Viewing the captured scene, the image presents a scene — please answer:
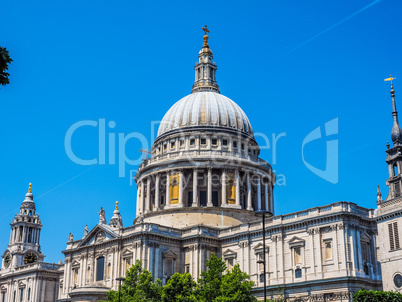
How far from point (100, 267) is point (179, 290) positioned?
22288 mm

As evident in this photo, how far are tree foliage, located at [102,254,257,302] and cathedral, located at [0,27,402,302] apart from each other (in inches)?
269

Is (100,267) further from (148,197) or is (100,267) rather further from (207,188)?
(207,188)

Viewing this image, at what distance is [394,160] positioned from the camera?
6106 cm

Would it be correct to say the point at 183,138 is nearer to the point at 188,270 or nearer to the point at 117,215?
the point at 188,270

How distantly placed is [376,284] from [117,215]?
6816 cm

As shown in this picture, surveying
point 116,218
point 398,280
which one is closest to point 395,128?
point 398,280

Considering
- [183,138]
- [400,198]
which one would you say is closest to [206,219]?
[183,138]

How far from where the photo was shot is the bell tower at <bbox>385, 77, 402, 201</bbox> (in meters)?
60.0

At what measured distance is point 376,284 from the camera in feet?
214

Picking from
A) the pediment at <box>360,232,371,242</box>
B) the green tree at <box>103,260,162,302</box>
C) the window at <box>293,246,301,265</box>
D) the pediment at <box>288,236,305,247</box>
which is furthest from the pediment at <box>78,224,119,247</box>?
the pediment at <box>360,232,371,242</box>

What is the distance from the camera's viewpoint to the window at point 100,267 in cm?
8064

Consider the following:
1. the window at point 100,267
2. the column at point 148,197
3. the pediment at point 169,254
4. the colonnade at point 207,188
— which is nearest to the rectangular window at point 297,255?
the pediment at point 169,254

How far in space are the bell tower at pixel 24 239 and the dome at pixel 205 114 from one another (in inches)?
1567

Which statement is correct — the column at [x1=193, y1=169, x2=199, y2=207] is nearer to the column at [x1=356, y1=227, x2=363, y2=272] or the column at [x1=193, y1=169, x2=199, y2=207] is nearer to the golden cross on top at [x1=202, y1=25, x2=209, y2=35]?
the column at [x1=356, y1=227, x2=363, y2=272]
